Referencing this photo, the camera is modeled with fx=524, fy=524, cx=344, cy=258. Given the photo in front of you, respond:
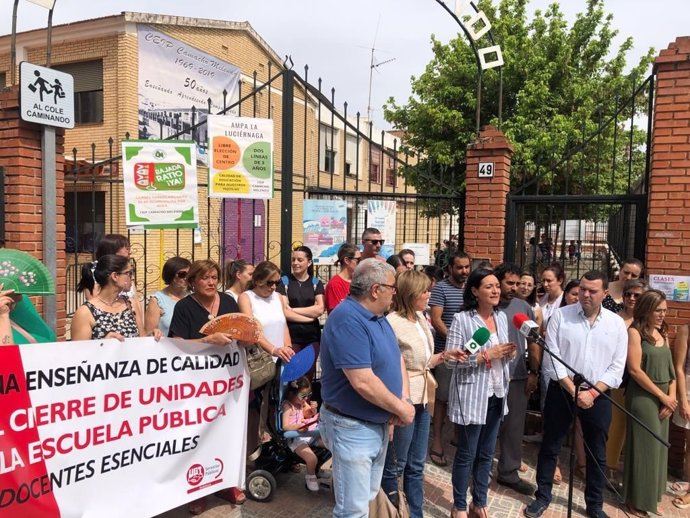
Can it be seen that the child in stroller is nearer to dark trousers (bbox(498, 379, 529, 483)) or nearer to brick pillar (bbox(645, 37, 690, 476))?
dark trousers (bbox(498, 379, 529, 483))

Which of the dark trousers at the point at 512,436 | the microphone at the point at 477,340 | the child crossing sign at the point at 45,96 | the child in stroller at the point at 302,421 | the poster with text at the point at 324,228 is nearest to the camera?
the microphone at the point at 477,340

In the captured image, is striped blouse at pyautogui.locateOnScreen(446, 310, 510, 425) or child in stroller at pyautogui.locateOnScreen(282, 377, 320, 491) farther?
child in stroller at pyautogui.locateOnScreen(282, 377, 320, 491)

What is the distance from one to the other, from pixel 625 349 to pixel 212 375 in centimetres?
289

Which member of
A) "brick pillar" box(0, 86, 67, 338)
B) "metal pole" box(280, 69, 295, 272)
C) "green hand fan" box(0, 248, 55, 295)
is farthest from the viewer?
"metal pole" box(280, 69, 295, 272)

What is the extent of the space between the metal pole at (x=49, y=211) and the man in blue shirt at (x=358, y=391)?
10.3ft

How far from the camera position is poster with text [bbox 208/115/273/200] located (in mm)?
5488

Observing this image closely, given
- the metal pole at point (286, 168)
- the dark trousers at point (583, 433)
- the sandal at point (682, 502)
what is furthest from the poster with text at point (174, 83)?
the sandal at point (682, 502)

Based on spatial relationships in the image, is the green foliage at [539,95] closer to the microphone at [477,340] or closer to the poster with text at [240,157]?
the poster with text at [240,157]

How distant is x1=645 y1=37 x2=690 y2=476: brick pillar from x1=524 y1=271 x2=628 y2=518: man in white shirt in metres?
1.34

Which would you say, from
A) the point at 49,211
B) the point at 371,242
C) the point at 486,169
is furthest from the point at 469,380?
the point at 49,211

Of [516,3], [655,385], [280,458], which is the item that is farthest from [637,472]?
[516,3]

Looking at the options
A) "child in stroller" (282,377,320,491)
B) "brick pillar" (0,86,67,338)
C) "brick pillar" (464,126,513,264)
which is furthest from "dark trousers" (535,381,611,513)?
"brick pillar" (0,86,67,338)

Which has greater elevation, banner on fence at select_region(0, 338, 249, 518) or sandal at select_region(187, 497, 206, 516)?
banner on fence at select_region(0, 338, 249, 518)

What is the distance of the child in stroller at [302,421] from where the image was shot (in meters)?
3.88
